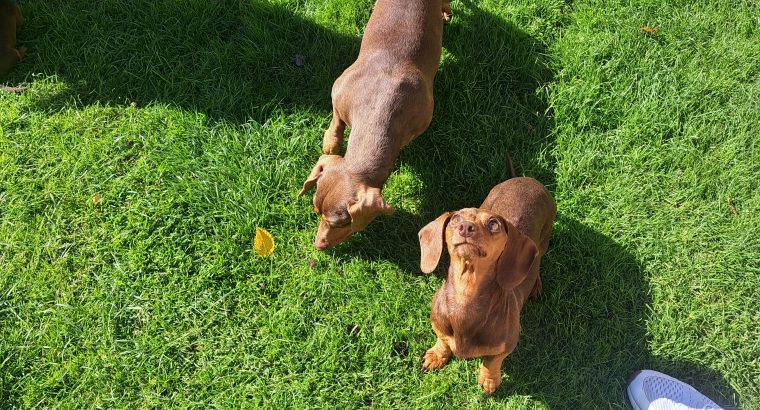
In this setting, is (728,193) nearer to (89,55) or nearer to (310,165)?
(310,165)

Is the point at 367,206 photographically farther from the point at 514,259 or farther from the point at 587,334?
the point at 587,334

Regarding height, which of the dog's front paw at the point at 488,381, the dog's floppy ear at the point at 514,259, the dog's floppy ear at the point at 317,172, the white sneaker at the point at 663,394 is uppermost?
the dog's floppy ear at the point at 514,259

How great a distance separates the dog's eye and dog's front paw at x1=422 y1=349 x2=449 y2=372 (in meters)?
1.53

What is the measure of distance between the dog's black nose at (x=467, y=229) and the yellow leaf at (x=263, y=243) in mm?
2072

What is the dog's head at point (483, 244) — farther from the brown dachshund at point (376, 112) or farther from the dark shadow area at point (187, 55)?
the dark shadow area at point (187, 55)

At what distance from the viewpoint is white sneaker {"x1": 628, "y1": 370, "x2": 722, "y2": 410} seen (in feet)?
12.5

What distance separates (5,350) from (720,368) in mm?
5144

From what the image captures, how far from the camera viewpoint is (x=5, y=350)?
13.3 feet

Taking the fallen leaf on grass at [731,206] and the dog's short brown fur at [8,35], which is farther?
the dog's short brown fur at [8,35]

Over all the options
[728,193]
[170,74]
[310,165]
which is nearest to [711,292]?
[728,193]

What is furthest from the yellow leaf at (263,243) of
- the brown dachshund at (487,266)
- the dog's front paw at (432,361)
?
the brown dachshund at (487,266)

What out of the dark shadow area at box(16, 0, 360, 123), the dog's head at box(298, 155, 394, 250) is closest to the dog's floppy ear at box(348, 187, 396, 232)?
the dog's head at box(298, 155, 394, 250)

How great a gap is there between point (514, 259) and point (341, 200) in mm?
1268

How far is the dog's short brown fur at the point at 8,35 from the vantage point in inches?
185
